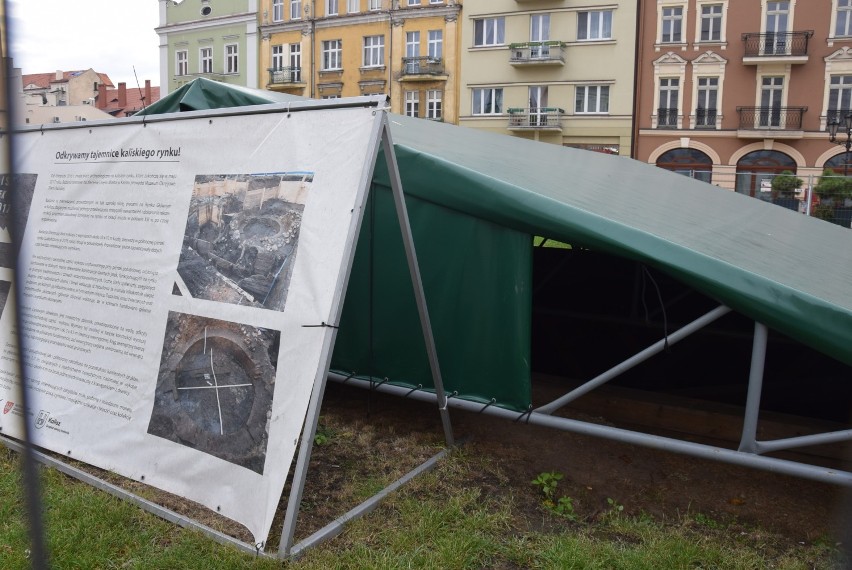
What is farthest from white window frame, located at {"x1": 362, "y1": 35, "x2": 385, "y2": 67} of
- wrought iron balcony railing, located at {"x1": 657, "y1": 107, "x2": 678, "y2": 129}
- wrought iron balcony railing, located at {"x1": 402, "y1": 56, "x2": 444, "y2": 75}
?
wrought iron balcony railing, located at {"x1": 657, "y1": 107, "x2": 678, "y2": 129}

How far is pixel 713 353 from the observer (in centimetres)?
552

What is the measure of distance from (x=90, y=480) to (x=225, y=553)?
93 centimetres

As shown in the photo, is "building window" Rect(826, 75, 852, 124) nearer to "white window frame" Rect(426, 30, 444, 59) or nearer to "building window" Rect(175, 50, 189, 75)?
"white window frame" Rect(426, 30, 444, 59)

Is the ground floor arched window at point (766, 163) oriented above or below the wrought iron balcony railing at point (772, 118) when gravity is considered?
below

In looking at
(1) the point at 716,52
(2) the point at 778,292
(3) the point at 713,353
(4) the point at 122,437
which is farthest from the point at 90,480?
(1) the point at 716,52

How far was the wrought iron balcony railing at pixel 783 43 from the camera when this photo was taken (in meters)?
29.3

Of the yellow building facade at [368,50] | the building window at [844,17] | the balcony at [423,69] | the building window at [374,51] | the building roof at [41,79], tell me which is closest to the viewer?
the building roof at [41,79]

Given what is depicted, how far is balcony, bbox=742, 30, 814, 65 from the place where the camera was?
2922 centimetres

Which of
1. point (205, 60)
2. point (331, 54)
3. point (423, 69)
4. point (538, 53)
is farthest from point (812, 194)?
point (205, 60)

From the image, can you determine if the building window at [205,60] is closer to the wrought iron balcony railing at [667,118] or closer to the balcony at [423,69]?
the balcony at [423,69]

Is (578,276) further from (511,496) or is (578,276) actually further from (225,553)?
(225,553)

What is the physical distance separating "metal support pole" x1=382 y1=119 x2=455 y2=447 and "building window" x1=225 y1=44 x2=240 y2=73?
4142 centimetres

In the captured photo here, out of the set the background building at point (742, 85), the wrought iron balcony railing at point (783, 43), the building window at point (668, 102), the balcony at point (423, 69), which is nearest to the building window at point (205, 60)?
the balcony at point (423, 69)

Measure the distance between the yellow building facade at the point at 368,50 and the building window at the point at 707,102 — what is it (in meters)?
11.1
